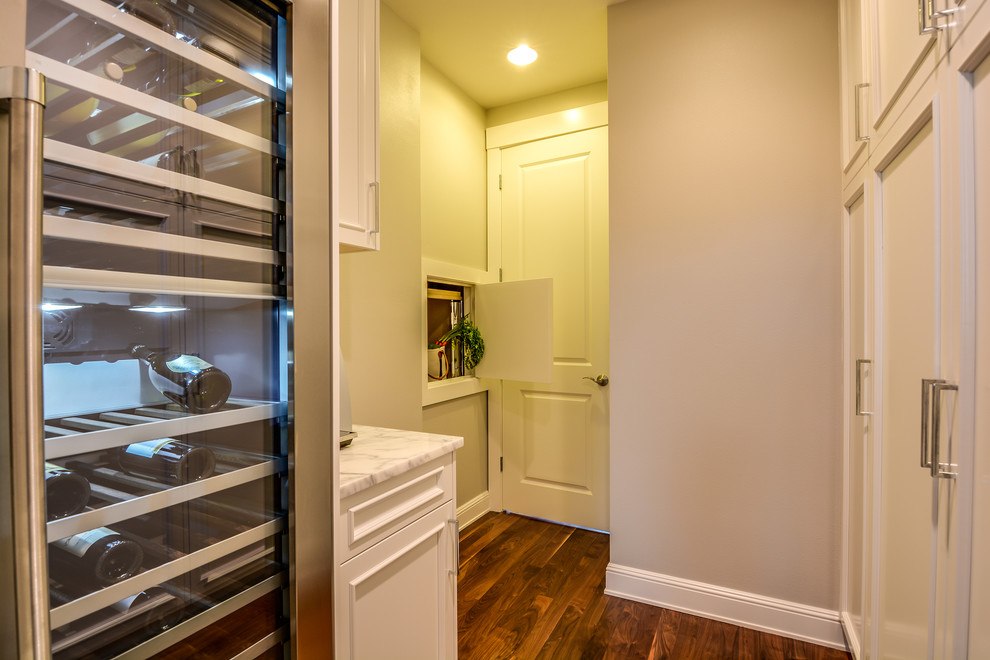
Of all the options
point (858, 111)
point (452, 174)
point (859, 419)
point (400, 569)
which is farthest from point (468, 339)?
point (858, 111)

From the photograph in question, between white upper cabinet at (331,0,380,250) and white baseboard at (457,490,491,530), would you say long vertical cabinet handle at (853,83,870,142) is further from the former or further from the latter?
white baseboard at (457,490,491,530)

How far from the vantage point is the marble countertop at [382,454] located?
1.13m

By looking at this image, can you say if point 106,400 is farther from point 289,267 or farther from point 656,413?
point 656,413

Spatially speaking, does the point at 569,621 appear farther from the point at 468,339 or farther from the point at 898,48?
the point at 898,48

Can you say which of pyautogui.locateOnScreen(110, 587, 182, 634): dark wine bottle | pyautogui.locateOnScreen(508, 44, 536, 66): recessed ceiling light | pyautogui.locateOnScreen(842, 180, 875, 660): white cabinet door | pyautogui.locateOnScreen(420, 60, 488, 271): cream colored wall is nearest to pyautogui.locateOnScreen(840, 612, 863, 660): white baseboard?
pyautogui.locateOnScreen(842, 180, 875, 660): white cabinet door

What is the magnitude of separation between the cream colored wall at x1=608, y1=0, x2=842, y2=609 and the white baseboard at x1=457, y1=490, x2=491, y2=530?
1024 millimetres

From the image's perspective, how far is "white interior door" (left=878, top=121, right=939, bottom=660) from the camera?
1.00 m

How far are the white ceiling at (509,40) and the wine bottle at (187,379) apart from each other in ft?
7.04

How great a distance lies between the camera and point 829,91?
6.23ft

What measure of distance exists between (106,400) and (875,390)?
1.78m

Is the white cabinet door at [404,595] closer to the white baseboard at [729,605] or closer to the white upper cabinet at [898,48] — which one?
the white baseboard at [729,605]

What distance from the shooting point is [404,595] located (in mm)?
1273

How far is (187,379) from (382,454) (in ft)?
2.13

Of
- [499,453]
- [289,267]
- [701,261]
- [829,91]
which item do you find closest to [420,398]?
[499,453]
